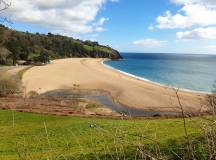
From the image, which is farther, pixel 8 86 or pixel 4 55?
pixel 4 55

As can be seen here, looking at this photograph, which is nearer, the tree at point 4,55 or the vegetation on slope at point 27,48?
the tree at point 4,55

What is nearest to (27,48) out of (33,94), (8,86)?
(33,94)

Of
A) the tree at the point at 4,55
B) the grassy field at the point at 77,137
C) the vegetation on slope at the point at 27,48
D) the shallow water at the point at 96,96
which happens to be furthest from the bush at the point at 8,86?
the tree at the point at 4,55

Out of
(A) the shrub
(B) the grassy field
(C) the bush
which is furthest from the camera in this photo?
(A) the shrub

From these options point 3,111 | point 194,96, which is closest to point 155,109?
point 194,96

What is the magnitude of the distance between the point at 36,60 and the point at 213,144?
4655 inches

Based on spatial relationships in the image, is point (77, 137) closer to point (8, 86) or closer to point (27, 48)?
point (8, 86)

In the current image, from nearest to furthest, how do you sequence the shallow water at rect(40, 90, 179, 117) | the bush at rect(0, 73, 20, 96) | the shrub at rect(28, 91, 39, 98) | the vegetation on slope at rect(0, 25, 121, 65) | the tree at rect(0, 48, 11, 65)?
the shallow water at rect(40, 90, 179, 117) → the bush at rect(0, 73, 20, 96) → the shrub at rect(28, 91, 39, 98) → the tree at rect(0, 48, 11, 65) → the vegetation on slope at rect(0, 25, 121, 65)

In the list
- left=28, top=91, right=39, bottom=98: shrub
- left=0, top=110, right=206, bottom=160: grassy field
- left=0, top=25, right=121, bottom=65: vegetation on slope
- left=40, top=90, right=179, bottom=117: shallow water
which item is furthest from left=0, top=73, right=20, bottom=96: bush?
left=0, top=110, right=206, bottom=160: grassy field

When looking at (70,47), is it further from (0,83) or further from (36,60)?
(0,83)

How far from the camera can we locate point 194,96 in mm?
51406

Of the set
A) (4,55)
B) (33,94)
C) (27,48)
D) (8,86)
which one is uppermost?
(27,48)

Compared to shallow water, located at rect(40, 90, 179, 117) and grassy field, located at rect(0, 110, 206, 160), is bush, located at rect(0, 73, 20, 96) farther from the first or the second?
grassy field, located at rect(0, 110, 206, 160)

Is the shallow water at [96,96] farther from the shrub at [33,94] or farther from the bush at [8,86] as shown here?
the bush at [8,86]
